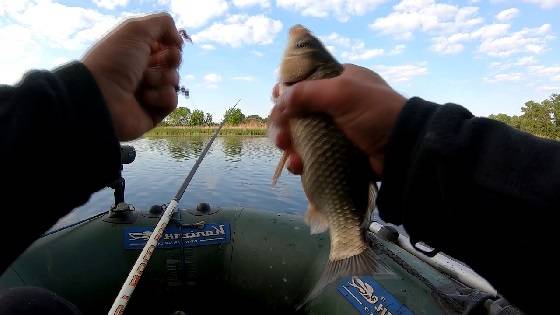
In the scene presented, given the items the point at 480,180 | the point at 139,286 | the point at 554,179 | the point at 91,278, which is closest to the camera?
the point at 554,179

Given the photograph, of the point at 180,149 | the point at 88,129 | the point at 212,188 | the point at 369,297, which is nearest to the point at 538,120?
the point at 180,149

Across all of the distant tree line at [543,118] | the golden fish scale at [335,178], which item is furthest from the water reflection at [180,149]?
the distant tree line at [543,118]

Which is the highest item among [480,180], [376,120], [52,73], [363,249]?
[52,73]

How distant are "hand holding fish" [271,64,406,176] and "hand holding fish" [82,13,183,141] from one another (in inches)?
29.1

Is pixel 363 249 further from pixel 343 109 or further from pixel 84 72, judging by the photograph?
pixel 84 72

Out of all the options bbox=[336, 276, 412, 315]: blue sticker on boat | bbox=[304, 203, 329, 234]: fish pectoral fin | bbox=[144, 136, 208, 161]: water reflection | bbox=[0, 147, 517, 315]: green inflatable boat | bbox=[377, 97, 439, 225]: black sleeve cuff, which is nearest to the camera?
bbox=[377, 97, 439, 225]: black sleeve cuff

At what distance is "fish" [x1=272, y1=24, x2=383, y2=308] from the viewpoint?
71.1 inches

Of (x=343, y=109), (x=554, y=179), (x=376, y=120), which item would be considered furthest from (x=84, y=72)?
(x=554, y=179)

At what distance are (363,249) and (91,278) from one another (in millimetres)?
3940

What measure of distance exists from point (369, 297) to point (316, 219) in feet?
7.20

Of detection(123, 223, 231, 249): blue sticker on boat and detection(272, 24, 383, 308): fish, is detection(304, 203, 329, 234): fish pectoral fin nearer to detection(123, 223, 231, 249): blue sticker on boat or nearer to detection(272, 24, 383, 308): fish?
detection(272, 24, 383, 308): fish

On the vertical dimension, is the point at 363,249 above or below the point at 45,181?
below

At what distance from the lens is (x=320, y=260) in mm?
4762

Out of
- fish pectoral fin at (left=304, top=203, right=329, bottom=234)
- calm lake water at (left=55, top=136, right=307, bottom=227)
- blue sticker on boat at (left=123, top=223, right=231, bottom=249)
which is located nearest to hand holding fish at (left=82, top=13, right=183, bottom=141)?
fish pectoral fin at (left=304, top=203, right=329, bottom=234)
